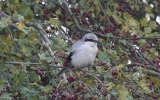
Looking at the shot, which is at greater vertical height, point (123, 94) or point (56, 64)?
point (56, 64)

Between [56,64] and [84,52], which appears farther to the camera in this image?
[84,52]

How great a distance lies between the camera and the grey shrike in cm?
589

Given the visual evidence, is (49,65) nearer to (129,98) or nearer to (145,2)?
(129,98)

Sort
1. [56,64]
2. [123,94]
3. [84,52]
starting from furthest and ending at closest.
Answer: [84,52] < [56,64] < [123,94]

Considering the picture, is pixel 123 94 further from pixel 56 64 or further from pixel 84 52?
pixel 84 52

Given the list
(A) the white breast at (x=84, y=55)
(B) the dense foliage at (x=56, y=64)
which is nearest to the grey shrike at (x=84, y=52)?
(A) the white breast at (x=84, y=55)

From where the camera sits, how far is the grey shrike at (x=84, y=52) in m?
5.89

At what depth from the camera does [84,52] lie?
595 cm

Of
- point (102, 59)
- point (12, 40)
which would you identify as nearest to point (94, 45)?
point (102, 59)

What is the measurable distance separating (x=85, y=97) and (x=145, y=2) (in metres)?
4.31

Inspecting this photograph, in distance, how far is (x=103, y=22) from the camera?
7.18 meters

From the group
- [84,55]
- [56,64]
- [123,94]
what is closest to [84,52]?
[84,55]

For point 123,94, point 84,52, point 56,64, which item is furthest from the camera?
point 84,52

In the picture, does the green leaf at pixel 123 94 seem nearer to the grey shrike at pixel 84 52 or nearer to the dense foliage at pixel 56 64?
the dense foliage at pixel 56 64
